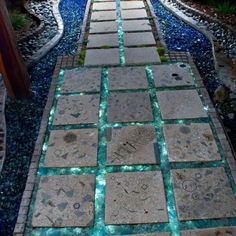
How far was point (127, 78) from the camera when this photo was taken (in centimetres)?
381

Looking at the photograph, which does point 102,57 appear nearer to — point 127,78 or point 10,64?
point 127,78

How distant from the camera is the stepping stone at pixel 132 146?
109 inches

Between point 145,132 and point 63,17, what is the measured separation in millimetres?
3210

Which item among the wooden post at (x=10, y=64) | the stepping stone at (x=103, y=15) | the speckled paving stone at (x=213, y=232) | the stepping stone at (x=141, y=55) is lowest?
the speckled paving stone at (x=213, y=232)

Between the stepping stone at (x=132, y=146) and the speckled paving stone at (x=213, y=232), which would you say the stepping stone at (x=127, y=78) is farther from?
the speckled paving stone at (x=213, y=232)

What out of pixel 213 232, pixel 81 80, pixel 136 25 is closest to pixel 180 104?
pixel 81 80

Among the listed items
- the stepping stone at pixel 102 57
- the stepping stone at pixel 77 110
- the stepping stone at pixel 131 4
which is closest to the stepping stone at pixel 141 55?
the stepping stone at pixel 102 57

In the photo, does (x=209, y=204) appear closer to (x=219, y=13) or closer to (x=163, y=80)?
(x=163, y=80)

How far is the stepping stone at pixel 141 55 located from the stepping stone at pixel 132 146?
4.20 feet

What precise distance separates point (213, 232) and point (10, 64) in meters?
2.44

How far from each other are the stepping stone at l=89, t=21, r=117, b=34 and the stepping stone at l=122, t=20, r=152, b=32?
0.54 feet

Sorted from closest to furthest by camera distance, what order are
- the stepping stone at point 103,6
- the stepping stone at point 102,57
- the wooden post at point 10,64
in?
1. the wooden post at point 10,64
2. the stepping stone at point 102,57
3. the stepping stone at point 103,6

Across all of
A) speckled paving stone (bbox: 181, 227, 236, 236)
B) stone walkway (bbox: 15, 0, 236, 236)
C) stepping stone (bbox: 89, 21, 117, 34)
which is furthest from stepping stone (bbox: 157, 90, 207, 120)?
stepping stone (bbox: 89, 21, 117, 34)

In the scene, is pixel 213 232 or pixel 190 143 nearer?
pixel 213 232
